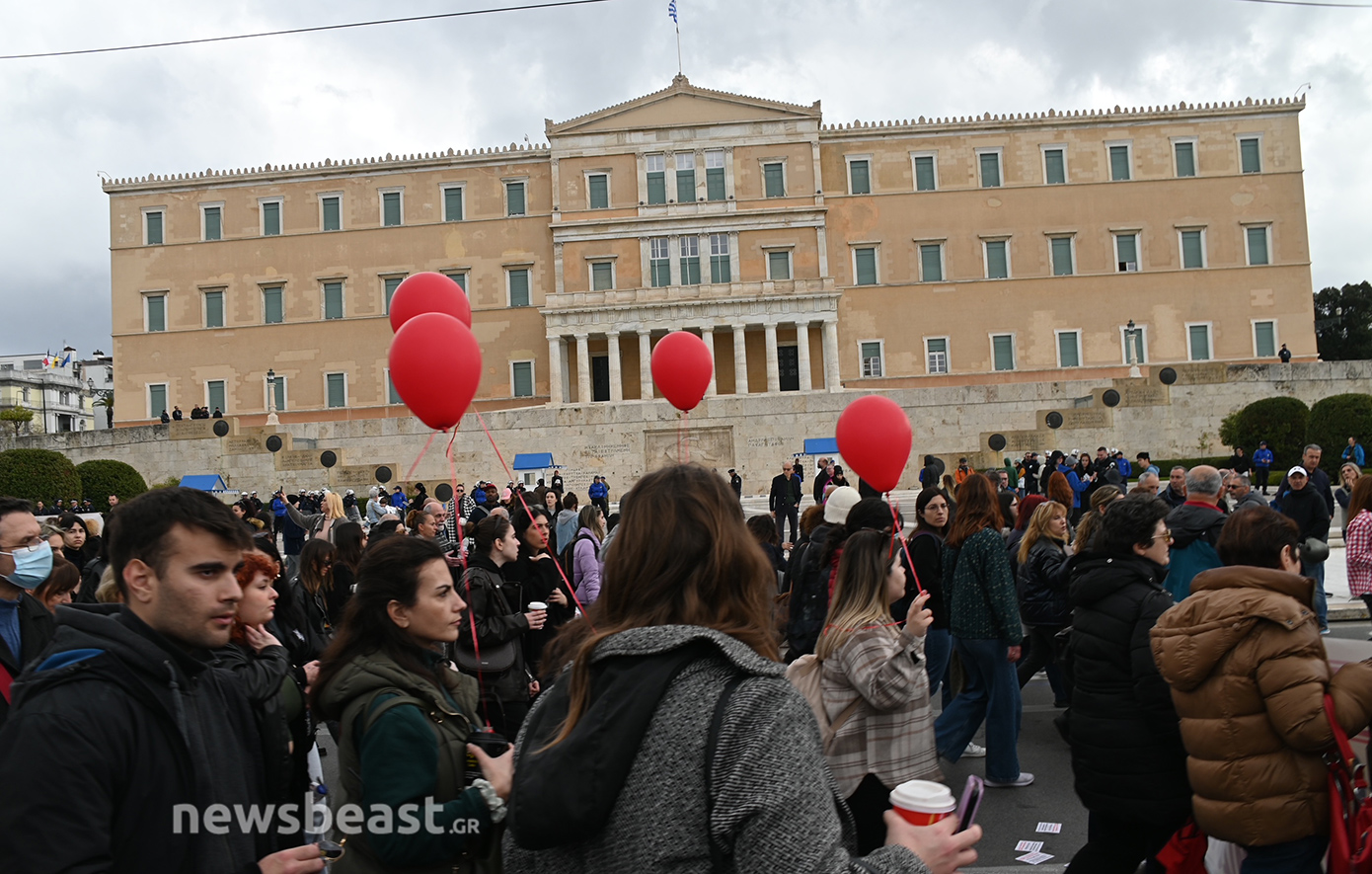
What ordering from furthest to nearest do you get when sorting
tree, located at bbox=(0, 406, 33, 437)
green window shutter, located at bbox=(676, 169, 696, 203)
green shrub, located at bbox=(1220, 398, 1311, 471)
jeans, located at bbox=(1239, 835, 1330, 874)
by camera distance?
green window shutter, located at bbox=(676, 169, 696, 203) → tree, located at bbox=(0, 406, 33, 437) → green shrub, located at bbox=(1220, 398, 1311, 471) → jeans, located at bbox=(1239, 835, 1330, 874)

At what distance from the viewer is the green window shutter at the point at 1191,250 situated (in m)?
37.5

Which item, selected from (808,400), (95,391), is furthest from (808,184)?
(95,391)

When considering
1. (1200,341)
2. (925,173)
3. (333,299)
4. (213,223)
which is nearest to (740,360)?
(925,173)

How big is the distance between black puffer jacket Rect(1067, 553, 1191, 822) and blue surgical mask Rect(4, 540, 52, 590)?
3702 millimetres

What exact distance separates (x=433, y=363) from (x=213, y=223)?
39.6 meters

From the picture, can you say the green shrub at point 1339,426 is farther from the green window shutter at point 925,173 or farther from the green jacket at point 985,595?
the green window shutter at point 925,173

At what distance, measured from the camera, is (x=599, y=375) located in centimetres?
3862

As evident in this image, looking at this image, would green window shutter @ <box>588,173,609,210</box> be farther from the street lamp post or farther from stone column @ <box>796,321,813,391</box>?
the street lamp post

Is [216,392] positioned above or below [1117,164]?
below

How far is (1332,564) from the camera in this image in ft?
39.7

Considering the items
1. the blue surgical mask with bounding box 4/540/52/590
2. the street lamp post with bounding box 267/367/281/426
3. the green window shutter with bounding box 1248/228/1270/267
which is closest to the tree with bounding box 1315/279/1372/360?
the green window shutter with bounding box 1248/228/1270/267

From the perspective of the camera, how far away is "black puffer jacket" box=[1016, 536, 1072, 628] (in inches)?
236

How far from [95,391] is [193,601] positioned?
308 ft

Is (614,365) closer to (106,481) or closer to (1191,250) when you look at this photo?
(106,481)
